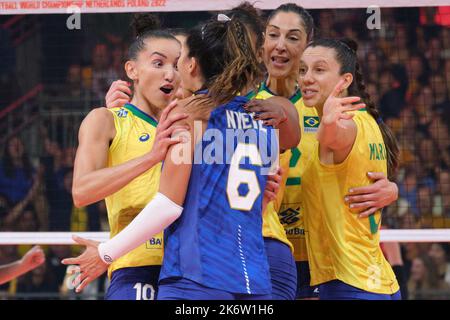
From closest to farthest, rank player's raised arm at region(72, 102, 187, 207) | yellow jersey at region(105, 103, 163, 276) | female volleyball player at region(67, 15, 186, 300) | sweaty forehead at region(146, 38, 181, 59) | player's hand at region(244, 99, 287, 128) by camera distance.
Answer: player's raised arm at region(72, 102, 187, 207) < player's hand at region(244, 99, 287, 128) < female volleyball player at region(67, 15, 186, 300) < yellow jersey at region(105, 103, 163, 276) < sweaty forehead at region(146, 38, 181, 59)

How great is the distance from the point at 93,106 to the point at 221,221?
5.94 m

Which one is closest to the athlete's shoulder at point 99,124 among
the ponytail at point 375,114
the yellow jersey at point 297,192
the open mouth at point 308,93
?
the yellow jersey at point 297,192

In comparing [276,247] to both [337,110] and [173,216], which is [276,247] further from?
[173,216]

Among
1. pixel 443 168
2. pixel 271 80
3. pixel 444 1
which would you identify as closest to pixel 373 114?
pixel 271 80

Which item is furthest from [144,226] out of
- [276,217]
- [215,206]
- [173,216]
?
[276,217]

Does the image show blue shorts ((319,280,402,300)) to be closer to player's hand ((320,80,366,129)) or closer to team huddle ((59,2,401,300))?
team huddle ((59,2,401,300))

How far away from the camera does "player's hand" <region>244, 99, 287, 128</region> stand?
4312 millimetres

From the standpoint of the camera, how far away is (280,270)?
492 cm

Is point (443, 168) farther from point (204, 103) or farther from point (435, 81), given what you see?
point (204, 103)

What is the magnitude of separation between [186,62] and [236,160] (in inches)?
24.9

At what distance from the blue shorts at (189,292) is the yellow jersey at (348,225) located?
1.26 meters

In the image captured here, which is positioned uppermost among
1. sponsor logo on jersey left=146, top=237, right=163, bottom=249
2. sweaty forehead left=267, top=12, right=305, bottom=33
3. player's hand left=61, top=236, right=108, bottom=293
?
sweaty forehead left=267, top=12, right=305, bottom=33

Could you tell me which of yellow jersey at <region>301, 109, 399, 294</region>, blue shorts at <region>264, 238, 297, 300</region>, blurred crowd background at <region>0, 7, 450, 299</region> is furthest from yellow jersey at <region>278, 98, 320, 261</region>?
blurred crowd background at <region>0, 7, 450, 299</region>

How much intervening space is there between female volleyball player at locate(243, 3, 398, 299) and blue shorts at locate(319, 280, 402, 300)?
34cm
